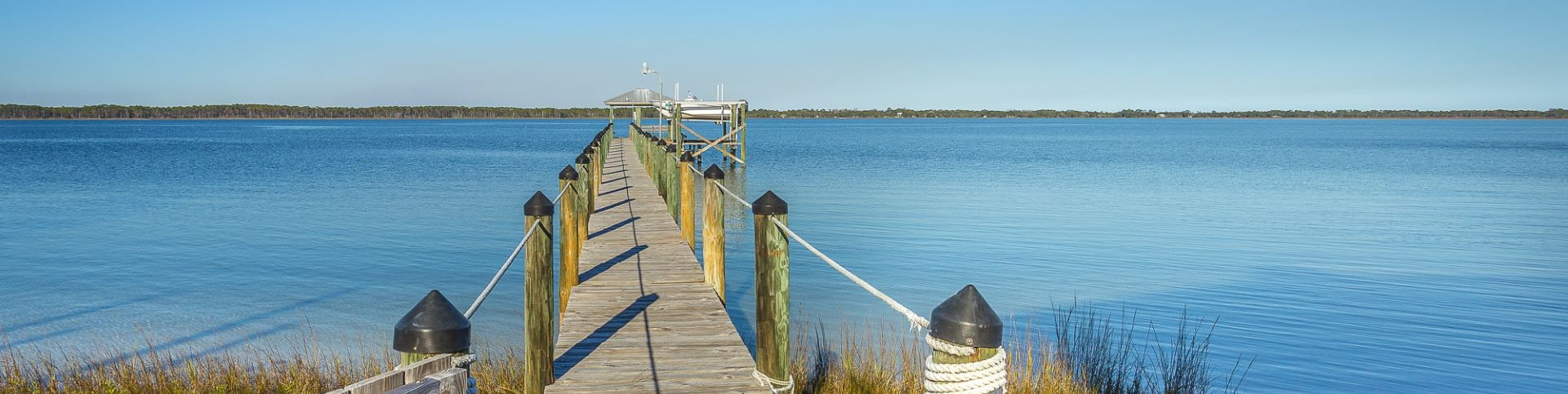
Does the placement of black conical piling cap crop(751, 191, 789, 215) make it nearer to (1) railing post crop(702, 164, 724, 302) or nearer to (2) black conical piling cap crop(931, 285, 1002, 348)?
(1) railing post crop(702, 164, 724, 302)

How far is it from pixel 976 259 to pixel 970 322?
11.6 m

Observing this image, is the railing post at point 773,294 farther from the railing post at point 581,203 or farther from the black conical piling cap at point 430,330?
the railing post at point 581,203

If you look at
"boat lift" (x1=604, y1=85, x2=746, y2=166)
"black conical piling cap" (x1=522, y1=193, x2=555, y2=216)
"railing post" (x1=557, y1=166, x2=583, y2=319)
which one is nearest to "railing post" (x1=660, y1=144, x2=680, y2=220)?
"railing post" (x1=557, y1=166, x2=583, y2=319)

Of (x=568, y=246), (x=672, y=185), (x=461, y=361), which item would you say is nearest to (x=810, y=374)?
(x=568, y=246)

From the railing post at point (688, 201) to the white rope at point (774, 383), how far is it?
450 centimetres

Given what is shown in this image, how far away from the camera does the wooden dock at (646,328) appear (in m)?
5.42

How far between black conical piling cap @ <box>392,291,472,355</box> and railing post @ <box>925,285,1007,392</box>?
129 centimetres

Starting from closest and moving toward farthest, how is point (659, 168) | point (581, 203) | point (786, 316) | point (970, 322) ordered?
point (970, 322) → point (786, 316) → point (581, 203) → point (659, 168)

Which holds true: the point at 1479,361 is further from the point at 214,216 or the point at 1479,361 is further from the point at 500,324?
the point at 214,216

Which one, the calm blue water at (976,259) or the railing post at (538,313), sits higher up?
the railing post at (538,313)

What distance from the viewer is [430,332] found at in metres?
2.80

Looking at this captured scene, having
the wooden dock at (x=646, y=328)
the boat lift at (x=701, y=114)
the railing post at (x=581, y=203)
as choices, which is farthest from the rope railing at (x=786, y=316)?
the boat lift at (x=701, y=114)

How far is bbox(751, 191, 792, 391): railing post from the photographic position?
5.32 metres

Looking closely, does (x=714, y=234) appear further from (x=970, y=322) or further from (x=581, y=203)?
(x=970, y=322)
